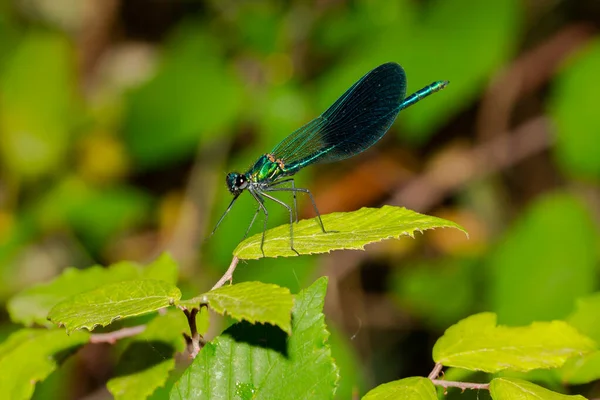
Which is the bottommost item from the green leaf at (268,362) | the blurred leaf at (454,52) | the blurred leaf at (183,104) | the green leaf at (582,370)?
the green leaf at (582,370)

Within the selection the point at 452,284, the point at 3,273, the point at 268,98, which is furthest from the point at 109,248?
the point at 452,284

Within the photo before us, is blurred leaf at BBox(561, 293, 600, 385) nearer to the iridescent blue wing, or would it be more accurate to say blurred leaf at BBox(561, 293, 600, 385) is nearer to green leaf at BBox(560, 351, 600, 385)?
green leaf at BBox(560, 351, 600, 385)

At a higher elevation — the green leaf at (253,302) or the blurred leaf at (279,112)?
the blurred leaf at (279,112)

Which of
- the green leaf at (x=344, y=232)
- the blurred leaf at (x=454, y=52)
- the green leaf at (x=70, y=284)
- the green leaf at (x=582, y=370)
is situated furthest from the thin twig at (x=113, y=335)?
the blurred leaf at (x=454, y=52)

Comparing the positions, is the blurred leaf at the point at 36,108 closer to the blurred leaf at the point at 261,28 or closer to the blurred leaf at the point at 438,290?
the blurred leaf at the point at 261,28

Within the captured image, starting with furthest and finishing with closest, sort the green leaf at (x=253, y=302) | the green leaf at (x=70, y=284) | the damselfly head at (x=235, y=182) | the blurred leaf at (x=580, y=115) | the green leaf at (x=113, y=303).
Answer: the blurred leaf at (x=580, y=115)
the damselfly head at (x=235, y=182)
the green leaf at (x=70, y=284)
the green leaf at (x=113, y=303)
the green leaf at (x=253, y=302)

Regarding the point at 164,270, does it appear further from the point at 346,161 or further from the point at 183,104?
the point at 346,161
